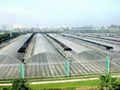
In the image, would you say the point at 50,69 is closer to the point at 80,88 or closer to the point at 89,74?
the point at 89,74

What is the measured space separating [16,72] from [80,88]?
1283 cm

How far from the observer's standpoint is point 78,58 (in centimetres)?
3136

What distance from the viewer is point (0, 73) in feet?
97.8

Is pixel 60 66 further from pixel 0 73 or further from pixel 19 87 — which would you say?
pixel 19 87

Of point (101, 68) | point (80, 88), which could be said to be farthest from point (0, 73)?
point (101, 68)

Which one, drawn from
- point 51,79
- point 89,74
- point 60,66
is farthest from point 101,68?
point 51,79

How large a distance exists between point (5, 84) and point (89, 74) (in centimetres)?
1273

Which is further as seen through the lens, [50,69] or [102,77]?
[50,69]

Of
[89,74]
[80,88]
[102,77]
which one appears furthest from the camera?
[89,74]

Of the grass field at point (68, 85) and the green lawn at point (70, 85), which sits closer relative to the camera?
the grass field at point (68, 85)

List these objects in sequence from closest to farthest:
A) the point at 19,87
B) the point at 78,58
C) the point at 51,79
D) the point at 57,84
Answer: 1. the point at 19,87
2. the point at 57,84
3. the point at 51,79
4. the point at 78,58

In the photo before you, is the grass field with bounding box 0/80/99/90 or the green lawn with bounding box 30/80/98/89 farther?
the green lawn with bounding box 30/80/98/89

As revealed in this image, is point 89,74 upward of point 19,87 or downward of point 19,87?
downward

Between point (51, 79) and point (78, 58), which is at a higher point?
point (78, 58)
